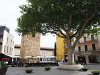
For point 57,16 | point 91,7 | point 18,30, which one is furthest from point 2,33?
point 91,7

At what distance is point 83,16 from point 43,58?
22812mm

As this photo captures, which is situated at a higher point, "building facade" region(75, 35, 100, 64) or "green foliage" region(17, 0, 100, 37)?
"green foliage" region(17, 0, 100, 37)

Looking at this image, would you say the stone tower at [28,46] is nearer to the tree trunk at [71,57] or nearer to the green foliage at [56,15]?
the green foliage at [56,15]

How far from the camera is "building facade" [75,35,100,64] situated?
54.4 m

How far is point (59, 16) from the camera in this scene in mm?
26578

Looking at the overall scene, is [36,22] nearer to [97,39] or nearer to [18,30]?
[18,30]

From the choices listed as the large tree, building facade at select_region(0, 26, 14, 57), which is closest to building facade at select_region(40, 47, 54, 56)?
building facade at select_region(0, 26, 14, 57)

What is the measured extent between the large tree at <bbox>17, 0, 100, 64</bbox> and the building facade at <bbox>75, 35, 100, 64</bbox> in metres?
24.1

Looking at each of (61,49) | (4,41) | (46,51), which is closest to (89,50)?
(61,49)

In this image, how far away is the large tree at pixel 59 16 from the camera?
24.8m

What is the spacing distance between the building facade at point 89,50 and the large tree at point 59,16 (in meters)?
→ 24.1

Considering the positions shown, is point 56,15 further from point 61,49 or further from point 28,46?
point 61,49

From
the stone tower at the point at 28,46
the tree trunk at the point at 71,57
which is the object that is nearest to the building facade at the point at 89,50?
the stone tower at the point at 28,46

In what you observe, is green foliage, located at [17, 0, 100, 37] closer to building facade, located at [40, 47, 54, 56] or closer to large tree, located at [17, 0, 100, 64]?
large tree, located at [17, 0, 100, 64]
